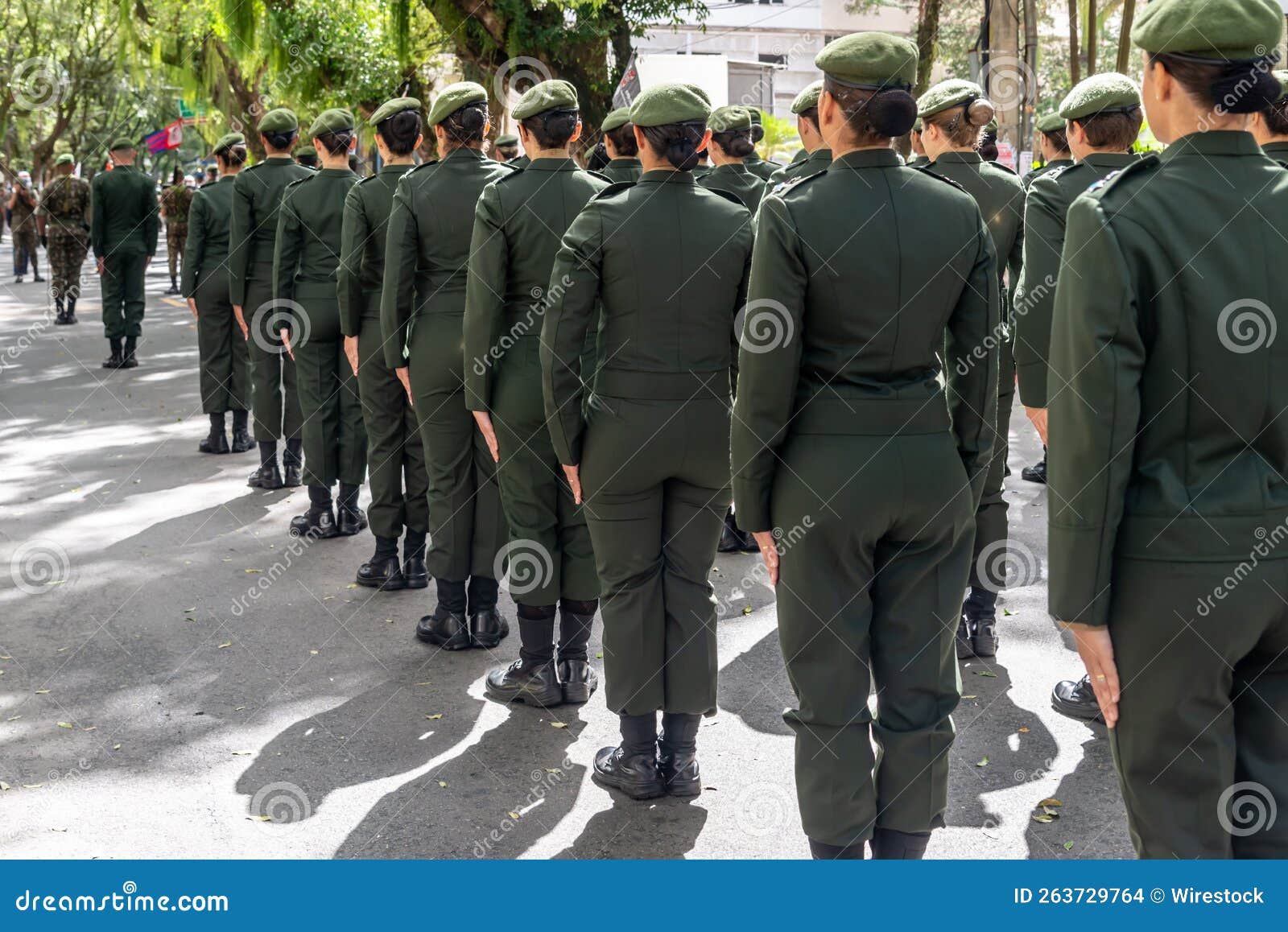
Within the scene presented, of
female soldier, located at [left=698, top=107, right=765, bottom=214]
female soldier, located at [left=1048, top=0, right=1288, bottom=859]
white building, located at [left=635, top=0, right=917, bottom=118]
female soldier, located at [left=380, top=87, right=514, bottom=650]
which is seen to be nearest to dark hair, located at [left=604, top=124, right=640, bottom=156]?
female soldier, located at [left=698, top=107, right=765, bottom=214]

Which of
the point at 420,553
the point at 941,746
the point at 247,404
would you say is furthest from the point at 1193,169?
the point at 247,404

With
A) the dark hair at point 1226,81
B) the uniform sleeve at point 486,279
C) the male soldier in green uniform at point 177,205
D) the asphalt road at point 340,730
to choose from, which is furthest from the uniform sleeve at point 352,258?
the male soldier in green uniform at point 177,205

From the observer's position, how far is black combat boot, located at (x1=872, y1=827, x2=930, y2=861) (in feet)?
12.6

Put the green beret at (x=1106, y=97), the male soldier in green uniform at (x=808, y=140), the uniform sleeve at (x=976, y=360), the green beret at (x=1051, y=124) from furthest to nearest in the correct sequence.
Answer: the green beret at (x=1051, y=124)
the male soldier in green uniform at (x=808, y=140)
the green beret at (x=1106, y=97)
the uniform sleeve at (x=976, y=360)

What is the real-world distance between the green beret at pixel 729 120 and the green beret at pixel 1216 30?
14.4 feet

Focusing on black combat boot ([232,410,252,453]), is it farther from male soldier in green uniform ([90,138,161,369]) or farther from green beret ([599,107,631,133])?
green beret ([599,107,631,133])

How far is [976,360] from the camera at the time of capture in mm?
3842

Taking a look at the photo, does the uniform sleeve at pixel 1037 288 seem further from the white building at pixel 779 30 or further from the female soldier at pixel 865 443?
the white building at pixel 779 30

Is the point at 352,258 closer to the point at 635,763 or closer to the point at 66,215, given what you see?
the point at 635,763

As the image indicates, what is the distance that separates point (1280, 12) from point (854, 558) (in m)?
1.61

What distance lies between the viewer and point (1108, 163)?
560cm

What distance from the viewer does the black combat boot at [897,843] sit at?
3834mm

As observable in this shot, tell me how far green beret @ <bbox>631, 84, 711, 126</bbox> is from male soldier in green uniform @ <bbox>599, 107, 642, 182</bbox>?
189 cm

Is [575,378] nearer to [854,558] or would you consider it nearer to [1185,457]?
[854,558]
